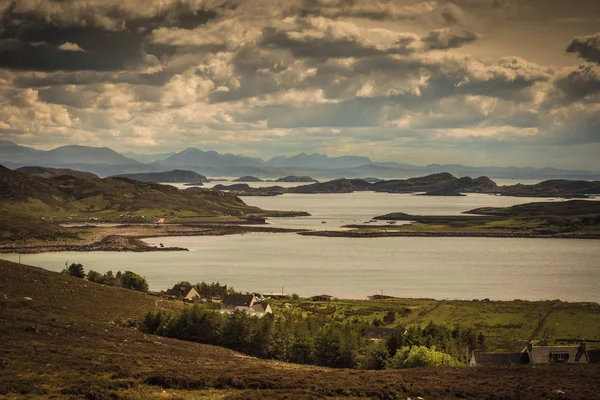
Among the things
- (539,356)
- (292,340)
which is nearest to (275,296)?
(292,340)

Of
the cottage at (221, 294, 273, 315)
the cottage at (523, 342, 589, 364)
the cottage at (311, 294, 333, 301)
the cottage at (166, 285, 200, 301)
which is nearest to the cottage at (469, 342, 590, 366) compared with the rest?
the cottage at (523, 342, 589, 364)

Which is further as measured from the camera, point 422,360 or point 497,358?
point 497,358

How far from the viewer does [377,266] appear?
456ft

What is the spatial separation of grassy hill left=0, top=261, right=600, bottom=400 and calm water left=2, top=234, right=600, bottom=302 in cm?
6484

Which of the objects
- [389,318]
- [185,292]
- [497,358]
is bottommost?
[389,318]

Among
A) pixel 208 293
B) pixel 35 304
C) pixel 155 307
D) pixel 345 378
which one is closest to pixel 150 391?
pixel 345 378

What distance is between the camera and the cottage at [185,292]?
8562cm

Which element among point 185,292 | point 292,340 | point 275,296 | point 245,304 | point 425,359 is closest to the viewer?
point 425,359

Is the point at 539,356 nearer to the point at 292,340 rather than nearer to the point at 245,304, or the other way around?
the point at 292,340

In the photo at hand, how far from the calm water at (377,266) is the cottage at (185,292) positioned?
16716 mm

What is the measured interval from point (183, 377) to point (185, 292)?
199 feet

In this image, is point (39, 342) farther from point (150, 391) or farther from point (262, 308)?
point (262, 308)

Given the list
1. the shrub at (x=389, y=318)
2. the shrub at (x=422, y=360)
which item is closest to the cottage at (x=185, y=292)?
the shrub at (x=389, y=318)

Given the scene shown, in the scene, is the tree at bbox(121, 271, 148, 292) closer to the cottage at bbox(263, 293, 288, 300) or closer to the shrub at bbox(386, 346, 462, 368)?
the cottage at bbox(263, 293, 288, 300)
